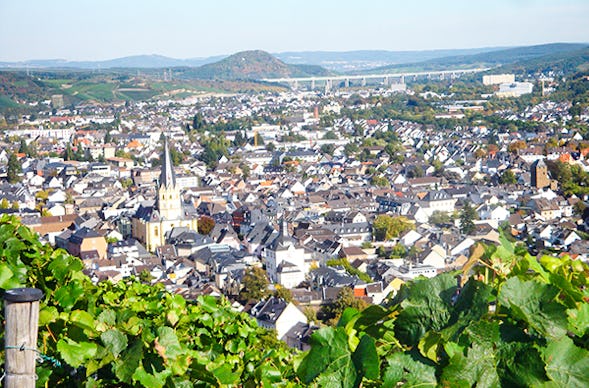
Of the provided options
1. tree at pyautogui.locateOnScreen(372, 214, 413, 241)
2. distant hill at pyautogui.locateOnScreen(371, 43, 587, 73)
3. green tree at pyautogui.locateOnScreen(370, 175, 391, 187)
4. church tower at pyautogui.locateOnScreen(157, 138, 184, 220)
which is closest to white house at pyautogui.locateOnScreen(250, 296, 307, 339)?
tree at pyautogui.locateOnScreen(372, 214, 413, 241)

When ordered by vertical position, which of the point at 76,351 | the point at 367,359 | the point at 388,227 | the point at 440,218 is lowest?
the point at 440,218

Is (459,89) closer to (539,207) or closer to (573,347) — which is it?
(539,207)

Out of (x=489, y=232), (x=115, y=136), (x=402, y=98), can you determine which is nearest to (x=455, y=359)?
(x=489, y=232)

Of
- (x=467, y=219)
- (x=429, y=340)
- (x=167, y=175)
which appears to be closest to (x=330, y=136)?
(x=467, y=219)

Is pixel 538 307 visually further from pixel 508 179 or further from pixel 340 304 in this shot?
pixel 508 179

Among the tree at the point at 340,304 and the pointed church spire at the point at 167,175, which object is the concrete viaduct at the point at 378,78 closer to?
the pointed church spire at the point at 167,175

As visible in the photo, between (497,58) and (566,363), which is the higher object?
(497,58)
